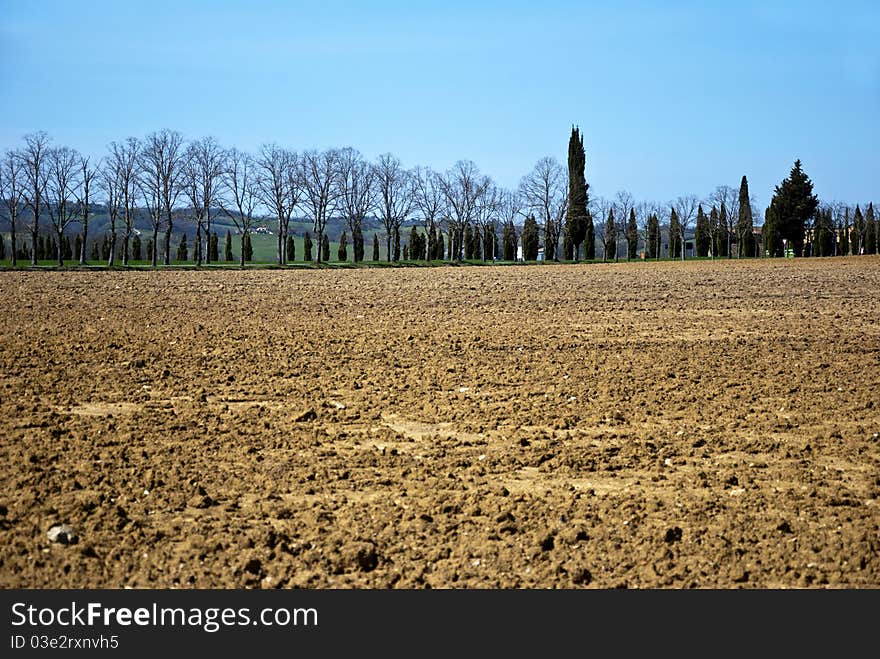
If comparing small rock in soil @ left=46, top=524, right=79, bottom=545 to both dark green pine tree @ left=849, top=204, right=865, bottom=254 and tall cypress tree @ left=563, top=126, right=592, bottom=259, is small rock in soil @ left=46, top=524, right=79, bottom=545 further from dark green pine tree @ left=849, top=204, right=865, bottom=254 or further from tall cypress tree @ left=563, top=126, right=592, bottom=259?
dark green pine tree @ left=849, top=204, right=865, bottom=254

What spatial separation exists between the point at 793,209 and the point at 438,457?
85.4 m

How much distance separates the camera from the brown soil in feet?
16.3

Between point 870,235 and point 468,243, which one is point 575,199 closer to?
point 468,243

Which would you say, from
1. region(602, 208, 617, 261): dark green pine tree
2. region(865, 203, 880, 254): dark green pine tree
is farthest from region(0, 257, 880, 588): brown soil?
region(865, 203, 880, 254): dark green pine tree

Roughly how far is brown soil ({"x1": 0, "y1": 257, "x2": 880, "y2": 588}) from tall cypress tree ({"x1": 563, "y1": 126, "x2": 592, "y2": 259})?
73319mm

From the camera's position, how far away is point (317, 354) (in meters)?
12.8

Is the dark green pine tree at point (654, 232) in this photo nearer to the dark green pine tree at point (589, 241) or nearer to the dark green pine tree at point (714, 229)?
the dark green pine tree at point (714, 229)

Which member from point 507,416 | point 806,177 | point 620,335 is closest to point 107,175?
point 806,177

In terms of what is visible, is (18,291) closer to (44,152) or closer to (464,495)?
(464,495)

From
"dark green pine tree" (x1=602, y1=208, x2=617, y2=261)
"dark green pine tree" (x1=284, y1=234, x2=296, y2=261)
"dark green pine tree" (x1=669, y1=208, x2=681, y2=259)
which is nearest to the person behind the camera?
"dark green pine tree" (x1=284, y1=234, x2=296, y2=261)

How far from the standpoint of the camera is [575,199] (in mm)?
88812

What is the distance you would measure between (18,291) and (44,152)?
55.3m

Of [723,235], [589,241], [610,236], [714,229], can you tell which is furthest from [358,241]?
[723,235]

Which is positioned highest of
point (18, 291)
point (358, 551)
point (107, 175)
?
point (107, 175)
